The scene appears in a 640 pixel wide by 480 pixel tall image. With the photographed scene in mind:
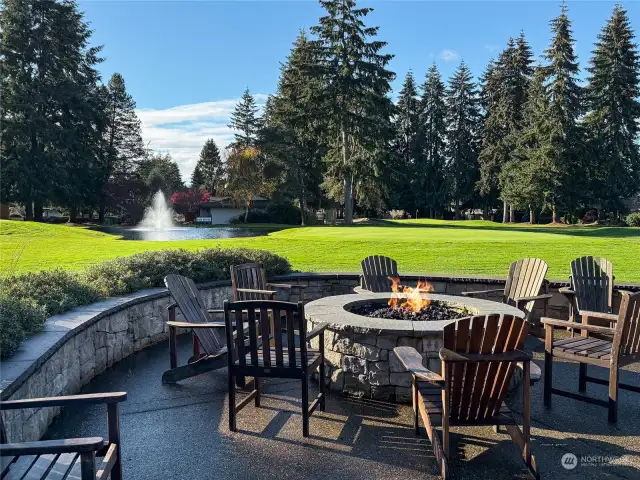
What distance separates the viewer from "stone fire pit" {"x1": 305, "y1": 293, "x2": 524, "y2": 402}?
452 centimetres

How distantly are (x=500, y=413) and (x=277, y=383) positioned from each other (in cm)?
236

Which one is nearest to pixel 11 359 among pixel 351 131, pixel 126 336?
pixel 126 336

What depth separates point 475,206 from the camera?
48.7 m

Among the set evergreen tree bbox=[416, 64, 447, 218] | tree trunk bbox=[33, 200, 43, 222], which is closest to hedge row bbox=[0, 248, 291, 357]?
tree trunk bbox=[33, 200, 43, 222]

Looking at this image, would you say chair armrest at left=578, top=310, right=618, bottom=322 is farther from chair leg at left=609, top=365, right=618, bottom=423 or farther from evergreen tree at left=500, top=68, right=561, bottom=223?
evergreen tree at left=500, top=68, right=561, bottom=223

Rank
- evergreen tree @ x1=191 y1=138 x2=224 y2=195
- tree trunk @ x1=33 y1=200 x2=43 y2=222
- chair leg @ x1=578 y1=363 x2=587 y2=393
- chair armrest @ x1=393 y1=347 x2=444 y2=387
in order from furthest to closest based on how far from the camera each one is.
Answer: evergreen tree @ x1=191 y1=138 x2=224 y2=195 → tree trunk @ x1=33 y1=200 x2=43 y2=222 → chair leg @ x1=578 y1=363 x2=587 y2=393 → chair armrest @ x1=393 y1=347 x2=444 y2=387

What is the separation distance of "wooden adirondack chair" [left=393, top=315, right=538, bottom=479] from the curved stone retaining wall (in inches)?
49.3

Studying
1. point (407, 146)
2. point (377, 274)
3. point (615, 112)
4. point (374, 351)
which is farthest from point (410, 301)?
point (407, 146)

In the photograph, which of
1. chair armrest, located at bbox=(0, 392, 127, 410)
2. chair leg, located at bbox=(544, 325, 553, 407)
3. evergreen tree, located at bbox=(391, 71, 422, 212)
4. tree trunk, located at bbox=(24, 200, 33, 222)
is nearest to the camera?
chair armrest, located at bbox=(0, 392, 127, 410)

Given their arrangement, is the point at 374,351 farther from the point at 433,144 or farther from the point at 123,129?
the point at 123,129

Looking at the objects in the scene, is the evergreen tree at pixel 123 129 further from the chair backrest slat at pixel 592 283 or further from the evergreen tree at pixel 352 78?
the chair backrest slat at pixel 592 283

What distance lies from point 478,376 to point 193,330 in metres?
2.95

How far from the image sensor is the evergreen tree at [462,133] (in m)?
45.9

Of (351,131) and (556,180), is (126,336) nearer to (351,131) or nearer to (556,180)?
(351,131)
